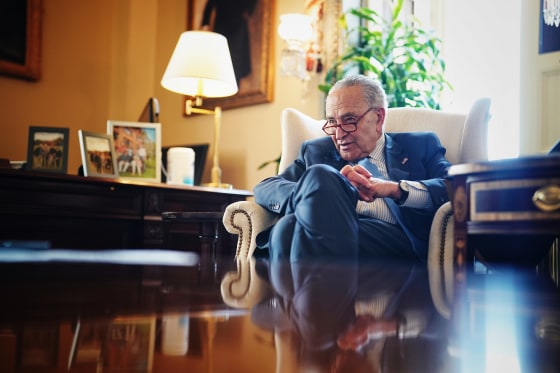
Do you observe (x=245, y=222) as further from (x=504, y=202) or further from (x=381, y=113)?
(x=504, y=202)

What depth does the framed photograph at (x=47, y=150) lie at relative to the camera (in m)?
2.60

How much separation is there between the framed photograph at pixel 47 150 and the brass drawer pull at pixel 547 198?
2.05 meters

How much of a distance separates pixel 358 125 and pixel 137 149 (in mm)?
1317

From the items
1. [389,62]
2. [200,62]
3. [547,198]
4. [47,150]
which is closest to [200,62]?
[200,62]

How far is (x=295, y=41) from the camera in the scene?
3121mm

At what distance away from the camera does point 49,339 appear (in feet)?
0.88

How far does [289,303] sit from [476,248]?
4.25ft

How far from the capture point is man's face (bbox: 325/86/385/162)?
6.77 feet

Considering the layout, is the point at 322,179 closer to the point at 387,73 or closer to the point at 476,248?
the point at 476,248

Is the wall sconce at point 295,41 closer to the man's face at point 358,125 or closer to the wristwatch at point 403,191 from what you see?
the man's face at point 358,125

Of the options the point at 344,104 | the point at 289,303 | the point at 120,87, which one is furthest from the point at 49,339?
the point at 120,87

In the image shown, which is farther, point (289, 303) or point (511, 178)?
point (511, 178)

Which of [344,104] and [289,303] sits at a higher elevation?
[344,104]

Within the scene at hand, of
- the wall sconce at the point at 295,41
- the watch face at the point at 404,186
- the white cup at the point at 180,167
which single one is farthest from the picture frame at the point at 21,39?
the watch face at the point at 404,186
